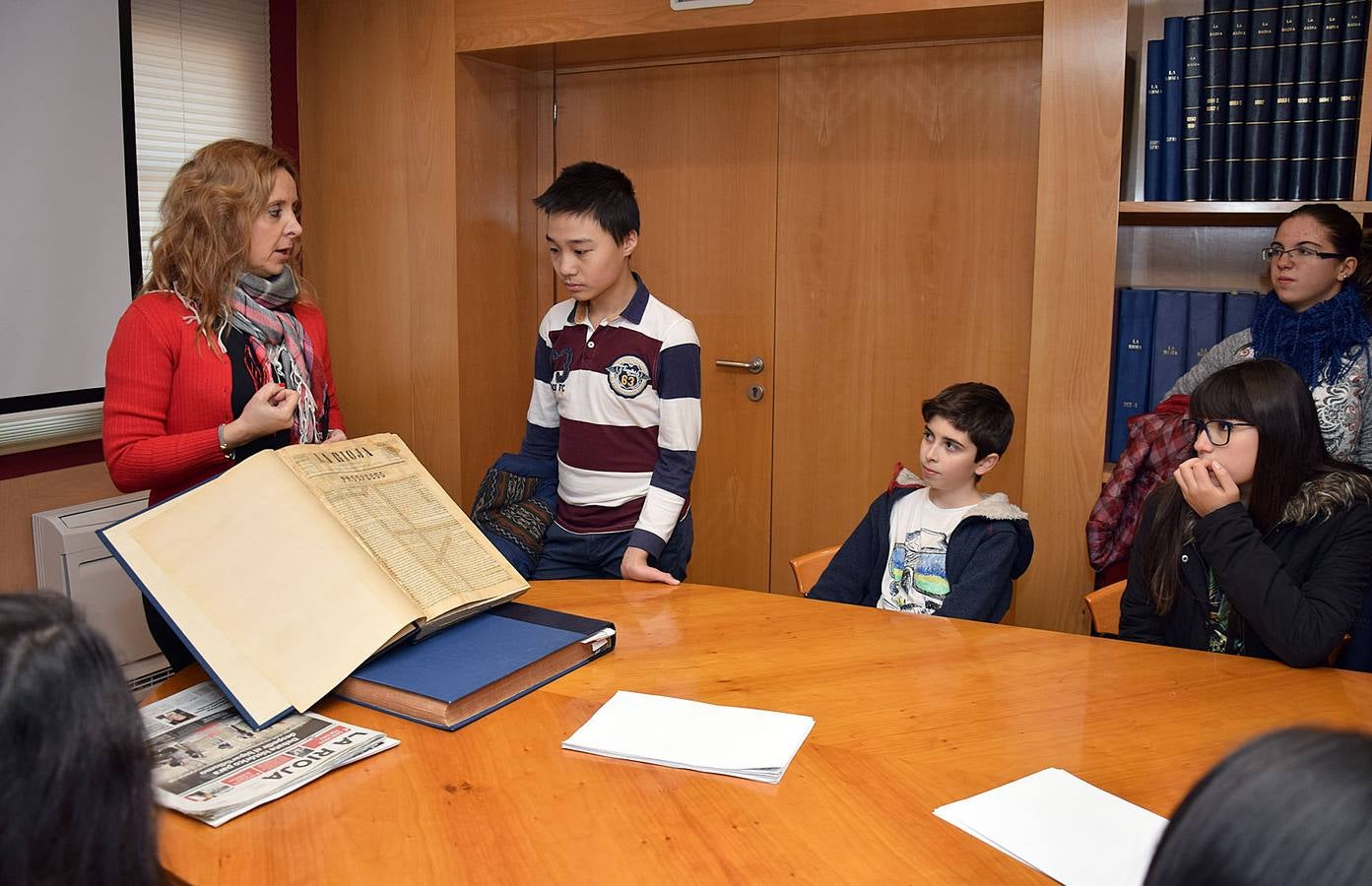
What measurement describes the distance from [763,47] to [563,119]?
78cm

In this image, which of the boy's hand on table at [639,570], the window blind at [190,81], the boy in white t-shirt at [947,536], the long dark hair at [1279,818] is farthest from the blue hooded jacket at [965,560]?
the window blind at [190,81]

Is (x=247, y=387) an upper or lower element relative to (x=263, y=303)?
lower

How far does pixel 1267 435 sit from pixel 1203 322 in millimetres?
1139

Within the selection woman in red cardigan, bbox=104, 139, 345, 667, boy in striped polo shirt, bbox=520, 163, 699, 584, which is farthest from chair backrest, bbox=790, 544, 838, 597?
woman in red cardigan, bbox=104, 139, 345, 667

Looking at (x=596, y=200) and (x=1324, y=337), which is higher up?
(x=596, y=200)

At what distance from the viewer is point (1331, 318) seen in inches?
102

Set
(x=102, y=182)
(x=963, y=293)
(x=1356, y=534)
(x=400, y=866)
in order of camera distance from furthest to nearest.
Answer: (x=963, y=293) < (x=102, y=182) < (x=1356, y=534) < (x=400, y=866)

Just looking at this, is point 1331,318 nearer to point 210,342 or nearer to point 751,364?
point 751,364

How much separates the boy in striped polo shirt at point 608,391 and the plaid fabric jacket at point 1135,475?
3.57 ft

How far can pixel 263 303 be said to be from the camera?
214 cm

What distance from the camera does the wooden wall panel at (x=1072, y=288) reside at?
2.73 meters

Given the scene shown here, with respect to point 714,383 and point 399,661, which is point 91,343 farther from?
point 399,661

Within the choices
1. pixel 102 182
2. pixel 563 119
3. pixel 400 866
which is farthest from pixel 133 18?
pixel 400 866

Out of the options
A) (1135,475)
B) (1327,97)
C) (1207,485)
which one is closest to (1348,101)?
(1327,97)
